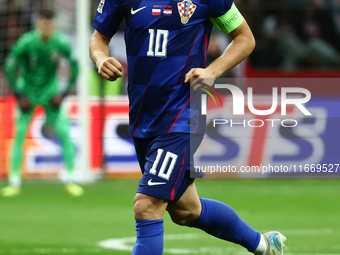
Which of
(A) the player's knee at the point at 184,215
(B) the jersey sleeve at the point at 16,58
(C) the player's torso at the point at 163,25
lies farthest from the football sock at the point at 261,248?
(B) the jersey sleeve at the point at 16,58

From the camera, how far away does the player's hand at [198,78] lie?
344 cm

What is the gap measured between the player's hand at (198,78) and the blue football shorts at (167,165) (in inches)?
10.2

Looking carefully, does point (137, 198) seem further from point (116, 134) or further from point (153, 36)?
point (116, 134)

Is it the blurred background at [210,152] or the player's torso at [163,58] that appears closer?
the player's torso at [163,58]

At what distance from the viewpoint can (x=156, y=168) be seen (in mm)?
3404

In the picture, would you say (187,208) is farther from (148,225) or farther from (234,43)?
(234,43)

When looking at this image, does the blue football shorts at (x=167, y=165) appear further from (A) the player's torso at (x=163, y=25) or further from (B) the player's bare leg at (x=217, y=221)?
(A) the player's torso at (x=163, y=25)

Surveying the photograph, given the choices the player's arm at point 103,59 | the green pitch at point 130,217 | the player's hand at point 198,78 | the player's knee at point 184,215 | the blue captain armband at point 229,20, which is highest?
the blue captain armband at point 229,20

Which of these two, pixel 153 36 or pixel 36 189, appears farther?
pixel 36 189

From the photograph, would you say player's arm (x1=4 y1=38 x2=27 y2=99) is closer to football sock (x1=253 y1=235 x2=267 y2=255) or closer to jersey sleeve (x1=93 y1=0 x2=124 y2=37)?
jersey sleeve (x1=93 y1=0 x2=124 y2=37)

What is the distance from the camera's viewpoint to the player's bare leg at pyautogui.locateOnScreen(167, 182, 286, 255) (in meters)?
3.70

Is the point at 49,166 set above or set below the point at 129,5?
below

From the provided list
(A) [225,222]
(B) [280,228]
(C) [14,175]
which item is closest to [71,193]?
(C) [14,175]

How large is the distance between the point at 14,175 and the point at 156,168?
597 centimetres
